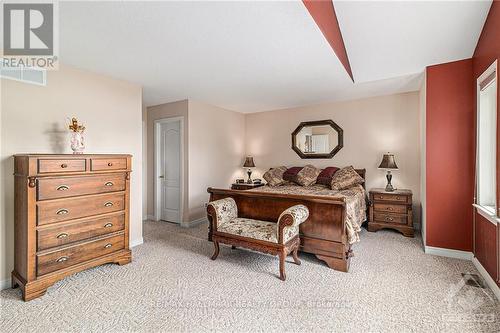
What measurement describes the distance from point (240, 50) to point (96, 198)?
2248 mm

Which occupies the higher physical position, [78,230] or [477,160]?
[477,160]

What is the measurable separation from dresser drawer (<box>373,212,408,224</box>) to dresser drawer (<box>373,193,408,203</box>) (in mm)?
254

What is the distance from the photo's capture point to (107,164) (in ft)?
9.02

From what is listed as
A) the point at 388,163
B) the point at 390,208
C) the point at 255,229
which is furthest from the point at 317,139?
the point at 255,229

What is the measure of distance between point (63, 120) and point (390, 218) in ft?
16.1

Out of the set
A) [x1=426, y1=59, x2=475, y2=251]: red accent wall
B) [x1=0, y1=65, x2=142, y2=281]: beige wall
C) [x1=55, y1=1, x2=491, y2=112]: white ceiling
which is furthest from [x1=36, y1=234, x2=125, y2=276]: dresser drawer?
[x1=426, y1=59, x2=475, y2=251]: red accent wall

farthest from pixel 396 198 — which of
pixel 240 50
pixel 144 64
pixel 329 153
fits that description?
pixel 144 64

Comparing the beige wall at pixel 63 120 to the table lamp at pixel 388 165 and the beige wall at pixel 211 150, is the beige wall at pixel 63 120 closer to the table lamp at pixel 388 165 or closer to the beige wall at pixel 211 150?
the beige wall at pixel 211 150

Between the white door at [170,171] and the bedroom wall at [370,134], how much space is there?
2219 millimetres

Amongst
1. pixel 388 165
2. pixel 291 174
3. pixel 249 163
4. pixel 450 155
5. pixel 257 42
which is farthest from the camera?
pixel 249 163

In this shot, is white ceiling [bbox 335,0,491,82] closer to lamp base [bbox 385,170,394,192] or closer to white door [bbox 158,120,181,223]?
lamp base [bbox 385,170,394,192]

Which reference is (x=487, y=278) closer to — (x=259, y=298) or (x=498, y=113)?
(x=498, y=113)

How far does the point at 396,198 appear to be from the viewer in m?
3.98

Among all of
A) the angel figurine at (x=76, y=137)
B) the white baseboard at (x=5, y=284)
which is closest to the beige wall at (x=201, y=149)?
the angel figurine at (x=76, y=137)
